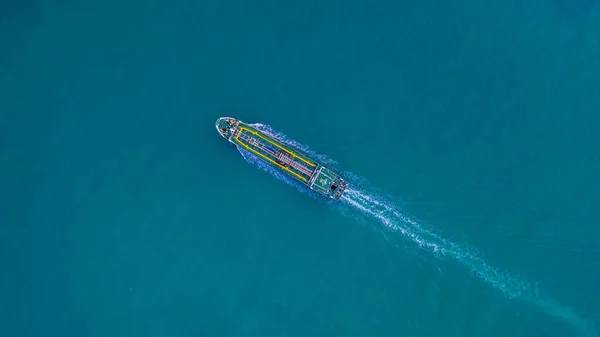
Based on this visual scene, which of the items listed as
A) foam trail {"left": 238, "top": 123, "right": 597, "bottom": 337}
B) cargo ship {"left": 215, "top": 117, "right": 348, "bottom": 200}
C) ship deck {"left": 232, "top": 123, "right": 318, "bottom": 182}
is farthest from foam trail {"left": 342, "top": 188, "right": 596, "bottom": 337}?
ship deck {"left": 232, "top": 123, "right": 318, "bottom": 182}

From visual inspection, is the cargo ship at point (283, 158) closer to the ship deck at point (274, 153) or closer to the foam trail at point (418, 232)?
the ship deck at point (274, 153)

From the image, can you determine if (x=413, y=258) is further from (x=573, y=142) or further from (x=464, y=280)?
(x=573, y=142)

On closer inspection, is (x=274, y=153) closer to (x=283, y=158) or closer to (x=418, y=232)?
(x=283, y=158)

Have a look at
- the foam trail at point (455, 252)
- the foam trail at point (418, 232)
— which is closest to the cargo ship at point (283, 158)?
the foam trail at point (418, 232)

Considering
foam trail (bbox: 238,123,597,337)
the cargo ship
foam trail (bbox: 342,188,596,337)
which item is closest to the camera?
foam trail (bbox: 342,188,596,337)

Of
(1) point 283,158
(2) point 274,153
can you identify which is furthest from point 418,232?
(2) point 274,153

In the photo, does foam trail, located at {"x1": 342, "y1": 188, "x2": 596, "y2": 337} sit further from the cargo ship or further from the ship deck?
the ship deck
